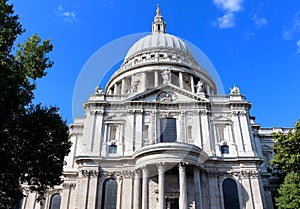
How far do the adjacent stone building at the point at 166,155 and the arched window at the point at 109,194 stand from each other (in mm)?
90

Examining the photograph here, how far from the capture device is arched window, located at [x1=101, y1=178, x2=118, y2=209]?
25609 mm

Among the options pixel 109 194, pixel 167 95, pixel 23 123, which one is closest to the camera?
pixel 23 123

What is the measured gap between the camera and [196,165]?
25234 millimetres

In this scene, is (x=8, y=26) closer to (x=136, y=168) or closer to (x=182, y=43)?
(x=136, y=168)

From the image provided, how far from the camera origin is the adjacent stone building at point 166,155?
25.1m

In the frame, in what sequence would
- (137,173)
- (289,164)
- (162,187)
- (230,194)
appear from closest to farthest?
1. (289,164)
2. (162,187)
3. (137,173)
4. (230,194)

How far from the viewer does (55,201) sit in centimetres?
3162

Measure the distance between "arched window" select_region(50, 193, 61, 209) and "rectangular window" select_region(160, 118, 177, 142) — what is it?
1376 cm

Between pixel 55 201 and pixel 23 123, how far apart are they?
19.5 metres

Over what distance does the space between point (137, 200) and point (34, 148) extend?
12.0 meters

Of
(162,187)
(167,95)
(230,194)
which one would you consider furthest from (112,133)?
(230,194)

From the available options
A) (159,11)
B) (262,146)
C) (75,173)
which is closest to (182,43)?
(159,11)

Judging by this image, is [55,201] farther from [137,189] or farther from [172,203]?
[172,203]

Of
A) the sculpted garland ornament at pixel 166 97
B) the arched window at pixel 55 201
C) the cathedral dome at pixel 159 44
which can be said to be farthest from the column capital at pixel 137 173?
the cathedral dome at pixel 159 44
